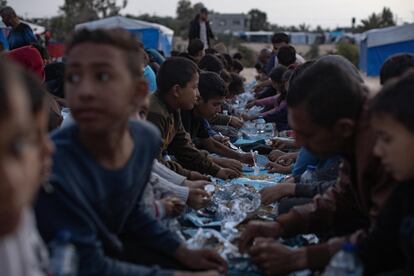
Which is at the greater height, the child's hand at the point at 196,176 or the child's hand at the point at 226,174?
the child's hand at the point at 196,176

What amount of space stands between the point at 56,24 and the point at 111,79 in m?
43.8

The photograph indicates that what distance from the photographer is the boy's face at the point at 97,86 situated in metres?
1.83

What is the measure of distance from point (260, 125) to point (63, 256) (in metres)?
5.45

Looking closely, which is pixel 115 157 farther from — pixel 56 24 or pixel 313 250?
pixel 56 24

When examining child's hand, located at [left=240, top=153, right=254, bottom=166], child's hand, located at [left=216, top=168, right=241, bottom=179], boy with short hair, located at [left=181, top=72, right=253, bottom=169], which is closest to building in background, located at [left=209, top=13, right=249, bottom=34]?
boy with short hair, located at [left=181, top=72, right=253, bottom=169]

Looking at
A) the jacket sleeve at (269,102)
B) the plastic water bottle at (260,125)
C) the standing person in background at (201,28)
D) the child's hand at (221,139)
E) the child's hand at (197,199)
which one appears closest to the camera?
the child's hand at (197,199)

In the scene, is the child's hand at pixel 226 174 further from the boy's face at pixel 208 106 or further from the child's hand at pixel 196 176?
the boy's face at pixel 208 106

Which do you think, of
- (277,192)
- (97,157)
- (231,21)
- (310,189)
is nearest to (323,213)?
(310,189)

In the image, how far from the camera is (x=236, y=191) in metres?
3.91

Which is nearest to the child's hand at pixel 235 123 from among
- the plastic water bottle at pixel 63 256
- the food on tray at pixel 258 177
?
the food on tray at pixel 258 177

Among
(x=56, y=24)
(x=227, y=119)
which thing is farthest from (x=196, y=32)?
(x=56, y=24)

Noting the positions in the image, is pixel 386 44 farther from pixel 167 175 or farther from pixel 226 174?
pixel 167 175

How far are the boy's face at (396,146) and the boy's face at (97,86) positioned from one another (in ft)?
3.02

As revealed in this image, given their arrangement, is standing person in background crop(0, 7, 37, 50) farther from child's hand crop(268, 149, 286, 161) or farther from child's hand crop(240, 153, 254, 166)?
child's hand crop(268, 149, 286, 161)
